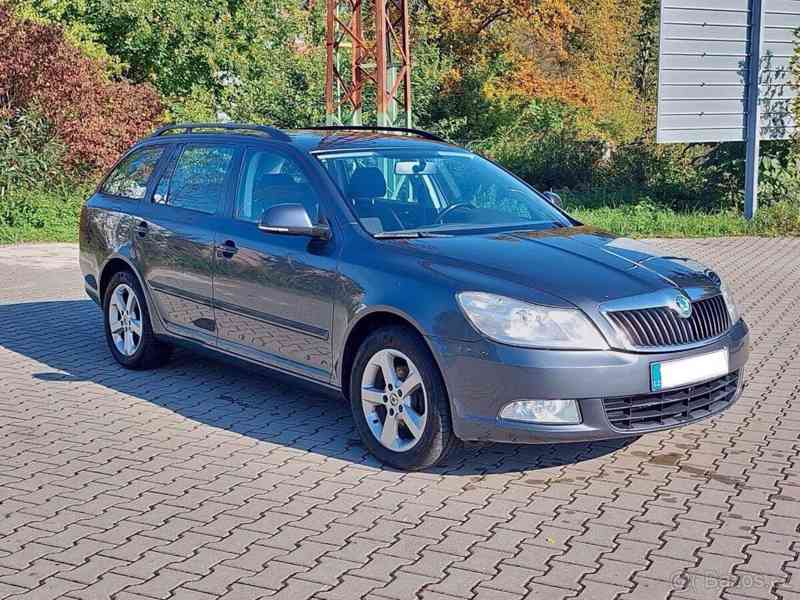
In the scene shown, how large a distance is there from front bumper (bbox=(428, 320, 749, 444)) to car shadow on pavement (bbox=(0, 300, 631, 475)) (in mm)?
513

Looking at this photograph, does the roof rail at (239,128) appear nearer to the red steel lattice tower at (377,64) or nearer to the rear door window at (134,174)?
the rear door window at (134,174)

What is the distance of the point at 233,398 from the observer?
714cm

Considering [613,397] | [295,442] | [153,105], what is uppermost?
[153,105]

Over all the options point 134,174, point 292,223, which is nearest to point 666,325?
point 292,223

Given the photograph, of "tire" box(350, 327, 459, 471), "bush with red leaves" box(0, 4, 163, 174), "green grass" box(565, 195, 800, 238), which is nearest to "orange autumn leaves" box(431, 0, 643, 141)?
"green grass" box(565, 195, 800, 238)

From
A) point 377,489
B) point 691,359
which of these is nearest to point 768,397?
point 691,359

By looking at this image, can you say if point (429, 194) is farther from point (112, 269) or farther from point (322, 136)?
point (112, 269)

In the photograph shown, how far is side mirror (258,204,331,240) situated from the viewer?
235 inches

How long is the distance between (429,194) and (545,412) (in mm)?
1809

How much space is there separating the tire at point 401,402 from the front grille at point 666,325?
0.94 meters

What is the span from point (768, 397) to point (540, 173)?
15.8 meters

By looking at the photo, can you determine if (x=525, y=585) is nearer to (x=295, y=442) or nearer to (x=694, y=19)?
(x=295, y=442)

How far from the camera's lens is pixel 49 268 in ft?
44.5

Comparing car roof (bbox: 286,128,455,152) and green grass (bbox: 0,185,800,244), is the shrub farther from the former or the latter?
car roof (bbox: 286,128,455,152)
